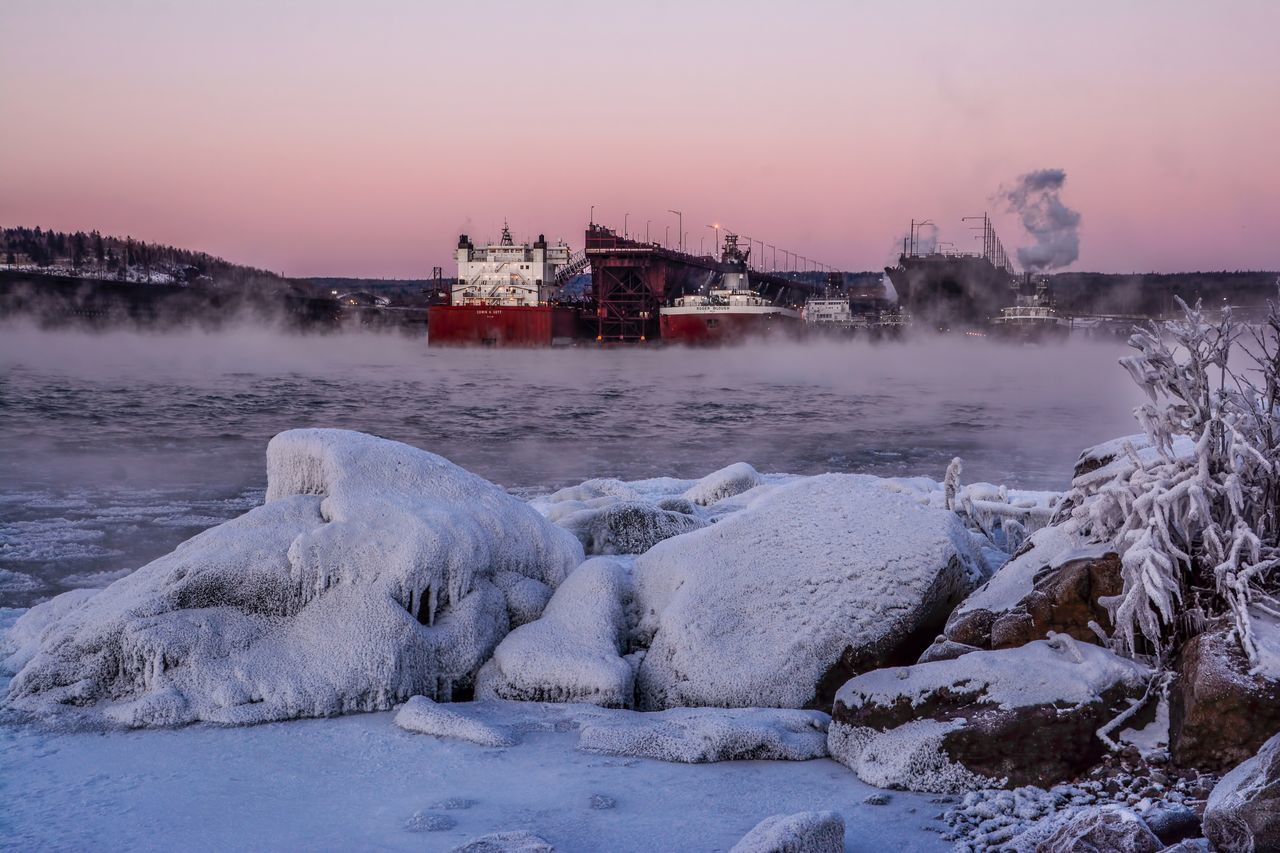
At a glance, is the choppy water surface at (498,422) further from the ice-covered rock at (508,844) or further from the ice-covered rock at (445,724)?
the ice-covered rock at (508,844)

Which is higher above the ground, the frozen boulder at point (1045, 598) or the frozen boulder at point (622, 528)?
the frozen boulder at point (1045, 598)

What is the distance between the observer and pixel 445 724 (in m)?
4.50

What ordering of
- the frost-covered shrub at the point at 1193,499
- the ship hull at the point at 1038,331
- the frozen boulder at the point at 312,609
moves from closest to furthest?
the frost-covered shrub at the point at 1193,499
the frozen boulder at the point at 312,609
the ship hull at the point at 1038,331

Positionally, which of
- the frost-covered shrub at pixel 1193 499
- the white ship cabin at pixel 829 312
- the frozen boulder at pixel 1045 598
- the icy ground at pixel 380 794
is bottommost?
the icy ground at pixel 380 794

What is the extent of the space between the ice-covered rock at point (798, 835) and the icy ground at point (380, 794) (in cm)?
25

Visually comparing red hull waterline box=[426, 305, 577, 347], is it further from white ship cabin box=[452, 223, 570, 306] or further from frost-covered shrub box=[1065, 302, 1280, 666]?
frost-covered shrub box=[1065, 302, 1280, 666]

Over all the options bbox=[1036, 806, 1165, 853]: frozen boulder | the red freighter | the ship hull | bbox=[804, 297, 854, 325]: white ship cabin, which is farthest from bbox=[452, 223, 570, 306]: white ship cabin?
bbox=[1036, 806, 1165, 853]: frozen boulder

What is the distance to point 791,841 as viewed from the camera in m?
3.12

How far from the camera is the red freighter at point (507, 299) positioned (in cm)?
7781

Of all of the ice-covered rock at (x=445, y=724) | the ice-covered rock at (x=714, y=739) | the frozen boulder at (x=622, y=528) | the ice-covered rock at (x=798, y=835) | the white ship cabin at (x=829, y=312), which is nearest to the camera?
the ice-covered rock at (x=798, y=835)

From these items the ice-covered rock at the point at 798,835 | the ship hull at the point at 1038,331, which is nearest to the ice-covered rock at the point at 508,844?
the ice-covered rock at the point at 798,835

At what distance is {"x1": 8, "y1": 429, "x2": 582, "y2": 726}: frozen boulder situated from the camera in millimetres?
4715

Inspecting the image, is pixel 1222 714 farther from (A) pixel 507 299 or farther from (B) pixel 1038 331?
(B) pixel 1038 331

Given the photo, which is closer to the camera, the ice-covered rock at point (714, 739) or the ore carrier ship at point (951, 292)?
the ice-covered rock at point (714, 739)
